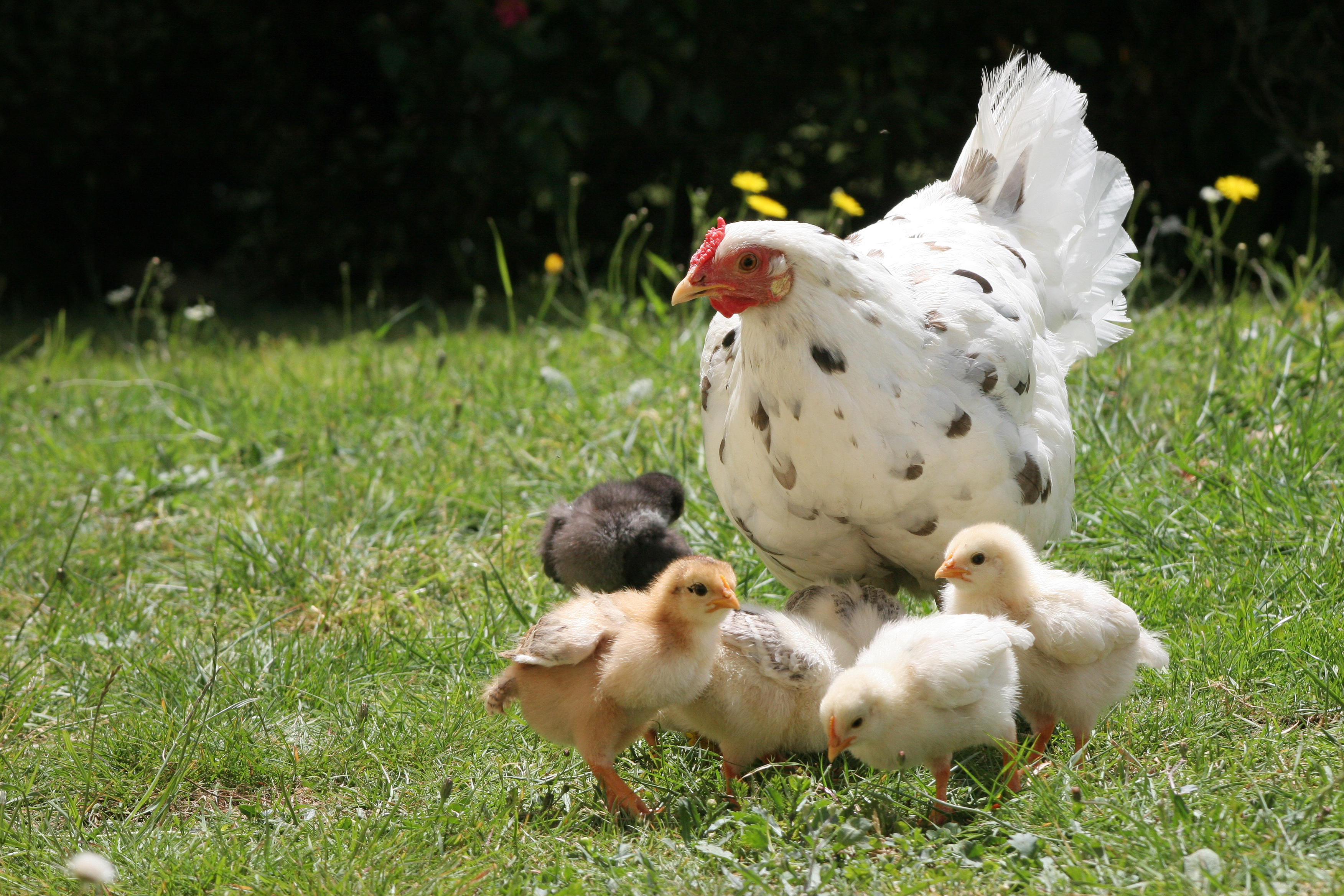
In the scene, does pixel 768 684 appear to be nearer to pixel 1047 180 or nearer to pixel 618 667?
pixel 618 667

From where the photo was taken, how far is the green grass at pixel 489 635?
2211 millimetres

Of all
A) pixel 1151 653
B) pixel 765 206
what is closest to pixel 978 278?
pixel 1151 653

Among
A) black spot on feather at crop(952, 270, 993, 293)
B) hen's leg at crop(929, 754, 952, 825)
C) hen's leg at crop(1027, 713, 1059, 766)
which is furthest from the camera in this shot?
black spot on feather at crop(952, 270, 993, 293)

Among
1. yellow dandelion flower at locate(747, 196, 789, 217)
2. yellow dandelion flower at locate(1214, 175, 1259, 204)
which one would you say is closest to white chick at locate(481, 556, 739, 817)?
yellow dandelion flower at locate(747, 196, 789, 217)

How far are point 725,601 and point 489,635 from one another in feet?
3.29

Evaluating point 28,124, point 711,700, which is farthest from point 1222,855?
point 28,124

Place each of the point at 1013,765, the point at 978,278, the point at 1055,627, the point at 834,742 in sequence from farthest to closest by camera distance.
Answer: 1. the point at 978,278
2. the point at 1055,627
3. the point at 1013,765
4. the point at 834,742

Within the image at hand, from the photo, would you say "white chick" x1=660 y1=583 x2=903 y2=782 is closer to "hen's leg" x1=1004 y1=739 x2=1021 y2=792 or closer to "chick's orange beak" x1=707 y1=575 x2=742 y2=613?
"chick's orange beak" x1=707 y1=575 x2=742 y2=613

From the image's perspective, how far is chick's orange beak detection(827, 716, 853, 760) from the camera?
87.7 inches

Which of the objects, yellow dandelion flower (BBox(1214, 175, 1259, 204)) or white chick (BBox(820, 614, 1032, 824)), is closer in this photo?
white chick (BBox(820, 614, 1032, 824))

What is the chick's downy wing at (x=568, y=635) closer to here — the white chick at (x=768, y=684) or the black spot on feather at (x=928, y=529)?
the white chick at (x=768, y=684)

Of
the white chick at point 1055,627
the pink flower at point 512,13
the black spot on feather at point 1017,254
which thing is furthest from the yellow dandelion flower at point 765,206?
the white chick at point 1055,627

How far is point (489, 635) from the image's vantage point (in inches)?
125

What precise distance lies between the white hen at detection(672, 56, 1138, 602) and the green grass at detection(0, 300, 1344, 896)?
50cm
